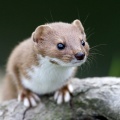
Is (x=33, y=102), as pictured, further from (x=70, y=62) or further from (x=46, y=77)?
(x=70, y=62)

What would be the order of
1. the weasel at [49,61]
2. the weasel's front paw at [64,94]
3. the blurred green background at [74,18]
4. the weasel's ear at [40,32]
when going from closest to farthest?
the weasel at [49,61] < the weasel's ear at [40,32] < the weasel's front paw at [64,94] < the blurred green background at [74,18]

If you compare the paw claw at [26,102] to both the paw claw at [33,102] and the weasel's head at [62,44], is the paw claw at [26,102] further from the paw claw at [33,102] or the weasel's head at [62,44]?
the weasel's head at [62,44]

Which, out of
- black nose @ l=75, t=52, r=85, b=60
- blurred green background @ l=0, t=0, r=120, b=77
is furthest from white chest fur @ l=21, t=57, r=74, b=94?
blurred green background @ l=0, t=0, r=120, b=77

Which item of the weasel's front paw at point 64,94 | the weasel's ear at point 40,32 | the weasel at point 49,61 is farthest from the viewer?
the weasel's front paw at point 64,94

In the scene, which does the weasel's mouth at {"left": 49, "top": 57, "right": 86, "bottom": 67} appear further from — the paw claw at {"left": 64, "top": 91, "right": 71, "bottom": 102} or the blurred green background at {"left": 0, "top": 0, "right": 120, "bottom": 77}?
the blurred green background at {"left": 0, "top": 0, "right": 120, "bottom": 77}

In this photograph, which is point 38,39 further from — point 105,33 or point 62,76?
point 105,33

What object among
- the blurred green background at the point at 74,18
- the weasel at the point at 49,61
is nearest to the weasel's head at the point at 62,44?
the weasel at the point at 49,61

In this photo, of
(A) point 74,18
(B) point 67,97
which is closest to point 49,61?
(B) point 67,97
